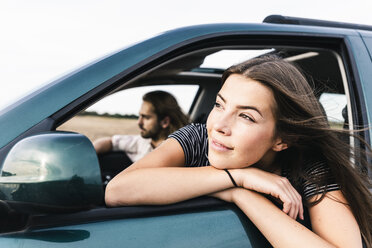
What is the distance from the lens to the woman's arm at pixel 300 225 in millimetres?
1054

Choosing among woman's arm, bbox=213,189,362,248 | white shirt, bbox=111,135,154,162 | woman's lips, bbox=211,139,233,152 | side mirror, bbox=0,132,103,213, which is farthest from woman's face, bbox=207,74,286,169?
white shirt, bbox=111,135,154,162

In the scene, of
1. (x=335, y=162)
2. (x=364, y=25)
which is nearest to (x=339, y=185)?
(x=335, y=162)

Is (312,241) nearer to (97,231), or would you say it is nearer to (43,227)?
(97,231)

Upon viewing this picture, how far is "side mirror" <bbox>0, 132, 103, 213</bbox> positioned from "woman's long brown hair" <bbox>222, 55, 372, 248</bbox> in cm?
68

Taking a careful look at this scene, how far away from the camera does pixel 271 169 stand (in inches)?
56.1

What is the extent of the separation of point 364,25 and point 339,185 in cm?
104

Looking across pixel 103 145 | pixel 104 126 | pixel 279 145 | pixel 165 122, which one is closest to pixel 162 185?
pixel 279 145

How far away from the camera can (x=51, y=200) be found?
33.7 inches

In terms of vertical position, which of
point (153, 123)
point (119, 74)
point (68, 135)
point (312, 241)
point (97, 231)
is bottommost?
point (153, 123)

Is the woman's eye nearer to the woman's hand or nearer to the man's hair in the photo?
the woman's hand

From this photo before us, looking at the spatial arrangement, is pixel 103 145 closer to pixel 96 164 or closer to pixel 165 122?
pixel 165 122

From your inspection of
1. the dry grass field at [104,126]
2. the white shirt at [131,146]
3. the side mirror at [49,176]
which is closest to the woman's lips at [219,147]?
the side mirror at [49,176]

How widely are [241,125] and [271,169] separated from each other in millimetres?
328

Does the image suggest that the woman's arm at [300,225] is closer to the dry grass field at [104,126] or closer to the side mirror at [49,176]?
the side mirror at [49,176]
